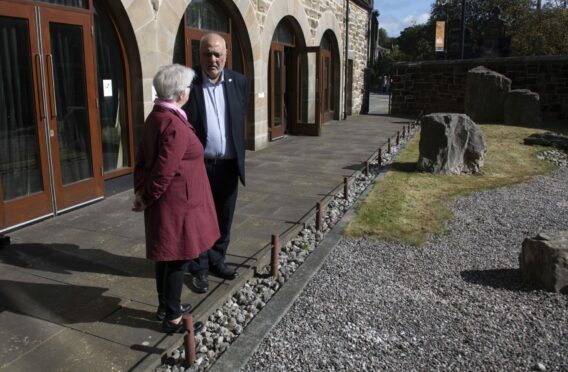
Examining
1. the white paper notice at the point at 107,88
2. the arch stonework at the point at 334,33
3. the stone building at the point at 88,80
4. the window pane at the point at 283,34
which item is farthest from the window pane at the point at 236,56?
the arch stonework at the point at 334,33

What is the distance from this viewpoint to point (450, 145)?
7641 mm

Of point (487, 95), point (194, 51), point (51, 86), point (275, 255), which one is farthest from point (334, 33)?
point (275, 255)

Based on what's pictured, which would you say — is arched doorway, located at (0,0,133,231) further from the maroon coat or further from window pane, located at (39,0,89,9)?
the maroon coat

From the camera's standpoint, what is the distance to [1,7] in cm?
436

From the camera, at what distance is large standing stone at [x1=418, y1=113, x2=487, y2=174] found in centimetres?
766

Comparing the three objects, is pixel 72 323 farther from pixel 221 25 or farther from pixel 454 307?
pixel 221 25

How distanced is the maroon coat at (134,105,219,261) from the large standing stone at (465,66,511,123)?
13.4 metres

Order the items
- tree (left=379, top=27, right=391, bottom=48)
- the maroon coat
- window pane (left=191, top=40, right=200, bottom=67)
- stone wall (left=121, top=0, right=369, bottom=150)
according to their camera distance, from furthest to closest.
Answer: tree (left=379, top=27, right=391, bottom=48) → window pane (left=191, top=40, right=200, bottom=67) → stone wall (left=121, top=0, right=369, bottom=150) → the maroon coat

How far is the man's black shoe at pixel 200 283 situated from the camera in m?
3.47

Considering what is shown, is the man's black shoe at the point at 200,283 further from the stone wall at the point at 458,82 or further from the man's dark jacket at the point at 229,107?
the stone wall at the point at 458,82

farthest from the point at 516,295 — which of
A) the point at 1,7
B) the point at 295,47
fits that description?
the point at 295,47

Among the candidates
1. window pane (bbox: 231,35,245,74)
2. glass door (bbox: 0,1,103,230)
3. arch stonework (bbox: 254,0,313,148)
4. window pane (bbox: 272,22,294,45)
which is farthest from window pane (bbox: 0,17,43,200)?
window pane (bbox: 272,22,294,45)

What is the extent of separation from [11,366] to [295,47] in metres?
10.5

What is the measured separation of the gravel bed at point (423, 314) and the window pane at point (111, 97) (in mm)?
3354
